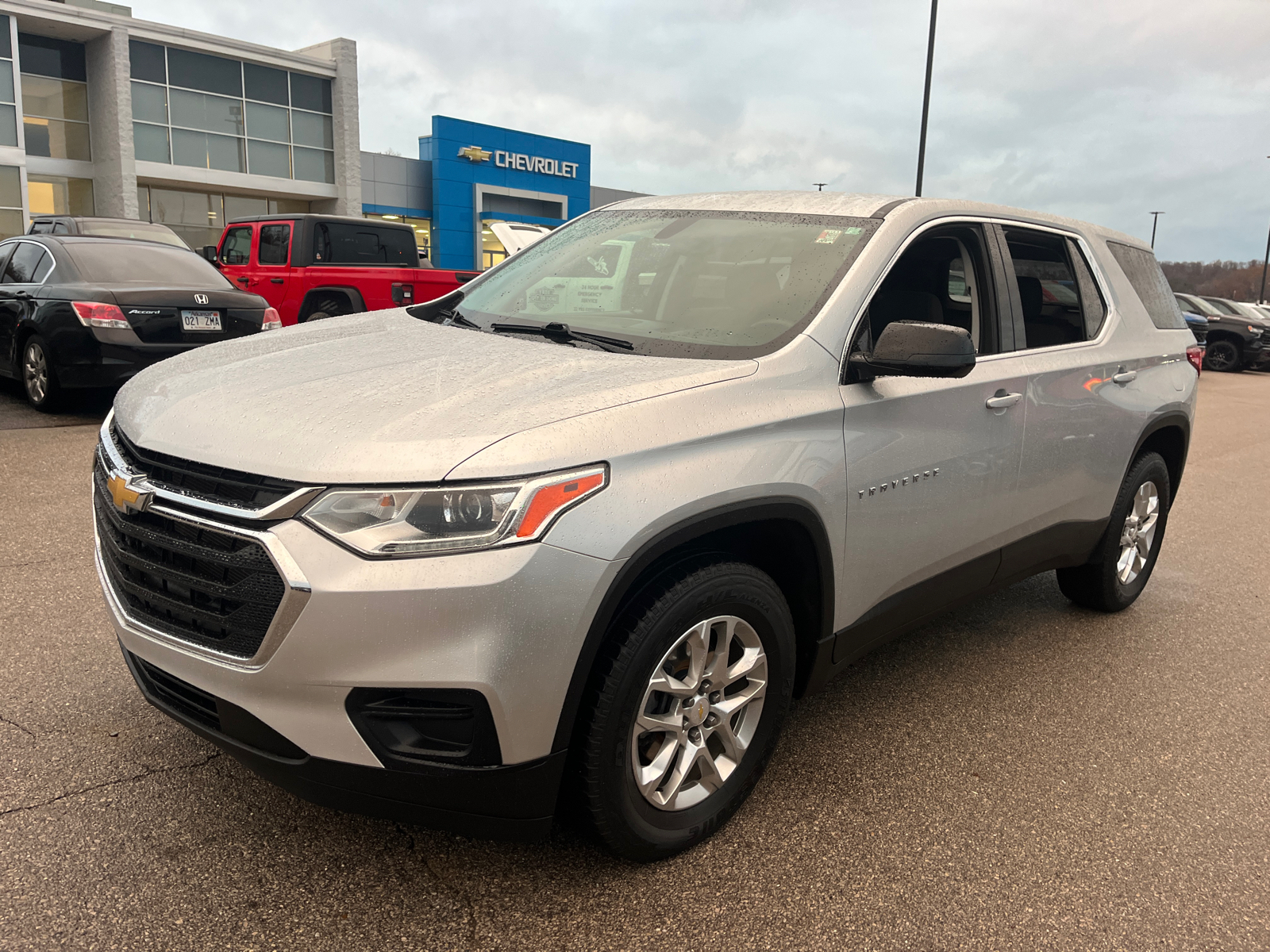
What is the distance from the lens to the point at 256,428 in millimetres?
2209

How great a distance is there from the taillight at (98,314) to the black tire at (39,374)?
0.51 metres

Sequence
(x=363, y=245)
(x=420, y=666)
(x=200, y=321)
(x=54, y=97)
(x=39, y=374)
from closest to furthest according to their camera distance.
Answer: (x=420, y=666) < (x=200, y=321) < (x=39, y=374) < (x=363, y=245) < (x=54, y=97)

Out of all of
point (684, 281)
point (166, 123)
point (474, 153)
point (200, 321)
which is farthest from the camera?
point (474, 153)

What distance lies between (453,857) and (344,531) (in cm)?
104

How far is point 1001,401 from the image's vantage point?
3.40m

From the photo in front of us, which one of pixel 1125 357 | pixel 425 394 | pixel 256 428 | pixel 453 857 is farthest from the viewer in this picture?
pixel 1125 357

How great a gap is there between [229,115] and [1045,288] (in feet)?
102

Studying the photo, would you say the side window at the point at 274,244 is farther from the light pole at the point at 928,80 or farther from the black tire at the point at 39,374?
the light pole at the point at 928,80

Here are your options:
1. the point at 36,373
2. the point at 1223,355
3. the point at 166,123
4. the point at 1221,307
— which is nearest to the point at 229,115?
the point at 166,123

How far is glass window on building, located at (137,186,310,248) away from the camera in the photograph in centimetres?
2928

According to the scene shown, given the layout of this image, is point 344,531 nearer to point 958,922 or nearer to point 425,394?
point 425,394

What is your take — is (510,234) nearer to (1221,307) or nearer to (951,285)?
(951,285)

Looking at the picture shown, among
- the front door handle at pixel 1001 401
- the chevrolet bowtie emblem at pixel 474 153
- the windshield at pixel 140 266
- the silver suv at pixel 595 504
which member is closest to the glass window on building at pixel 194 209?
the chevrolet bowtie emblem at pixel 474 153

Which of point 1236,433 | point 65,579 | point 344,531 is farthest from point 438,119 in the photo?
point 344,531
